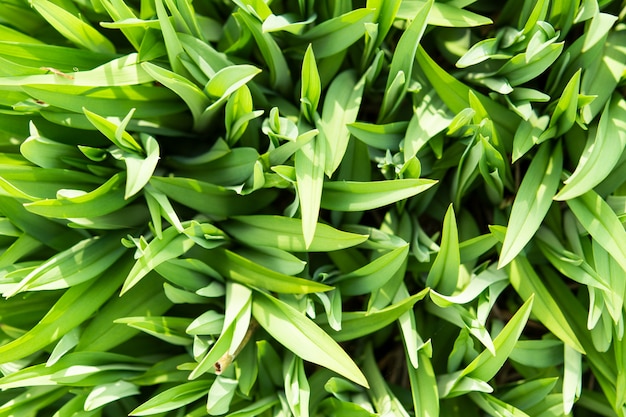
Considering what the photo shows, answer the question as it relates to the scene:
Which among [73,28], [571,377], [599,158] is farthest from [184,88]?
[571,377]

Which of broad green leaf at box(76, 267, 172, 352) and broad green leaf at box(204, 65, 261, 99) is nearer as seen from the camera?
broad green leaf at box(204, 65, 261, 99)

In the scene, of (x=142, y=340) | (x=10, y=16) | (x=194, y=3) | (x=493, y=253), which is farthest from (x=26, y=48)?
(x=493, y=253)

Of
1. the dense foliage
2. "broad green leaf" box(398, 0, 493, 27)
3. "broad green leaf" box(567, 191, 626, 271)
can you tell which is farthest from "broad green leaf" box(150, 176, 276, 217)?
"broad green leaf" box(567, 191, 626, 271)

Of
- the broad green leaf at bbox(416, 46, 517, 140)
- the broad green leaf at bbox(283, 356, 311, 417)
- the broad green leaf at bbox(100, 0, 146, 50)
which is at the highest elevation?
the broad green leaf at bbox(100, 0, 146, 50)

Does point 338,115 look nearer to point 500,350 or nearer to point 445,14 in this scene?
point 445,14

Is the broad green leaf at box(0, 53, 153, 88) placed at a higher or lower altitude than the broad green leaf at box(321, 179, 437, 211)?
higher

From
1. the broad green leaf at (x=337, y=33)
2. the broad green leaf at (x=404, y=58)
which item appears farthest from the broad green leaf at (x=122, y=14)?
the broad green leaf at (x=404, y=58)

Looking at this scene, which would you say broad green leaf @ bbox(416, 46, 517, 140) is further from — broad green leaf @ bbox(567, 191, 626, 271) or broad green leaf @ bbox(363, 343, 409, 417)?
broad green leaf @ bbox(363, 343, 409, 417)
